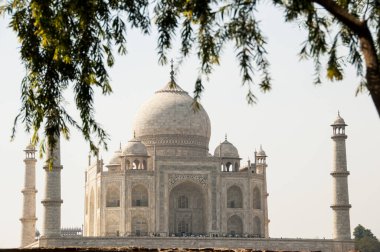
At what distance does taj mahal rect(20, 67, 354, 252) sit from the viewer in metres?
41.2

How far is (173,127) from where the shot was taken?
1816 inches

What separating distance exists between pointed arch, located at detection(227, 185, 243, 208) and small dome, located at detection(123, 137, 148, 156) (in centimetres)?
464

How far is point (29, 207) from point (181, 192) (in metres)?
7.57

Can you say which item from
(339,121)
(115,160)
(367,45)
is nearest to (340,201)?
(339,121)

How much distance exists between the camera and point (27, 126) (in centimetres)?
1079

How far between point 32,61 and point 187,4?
7.76ft

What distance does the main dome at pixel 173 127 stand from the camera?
46094mm

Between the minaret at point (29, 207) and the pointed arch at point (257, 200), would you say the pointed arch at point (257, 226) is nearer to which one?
the pointed arch at point (257, 200)

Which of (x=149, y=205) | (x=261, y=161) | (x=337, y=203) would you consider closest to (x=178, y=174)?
(x=149, y=205)

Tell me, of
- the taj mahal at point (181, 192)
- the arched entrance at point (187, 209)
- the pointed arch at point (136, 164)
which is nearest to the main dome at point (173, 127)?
the taj mahal at point (181, 192)

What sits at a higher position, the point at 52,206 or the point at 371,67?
the point at 52,206

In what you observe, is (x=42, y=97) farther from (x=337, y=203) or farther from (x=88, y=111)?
(x=337, y=203)

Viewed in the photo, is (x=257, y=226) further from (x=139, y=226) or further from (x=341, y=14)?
(x=341, y=14)

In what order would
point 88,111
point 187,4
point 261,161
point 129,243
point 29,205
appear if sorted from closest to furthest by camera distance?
point 187,4, point 88,111, point 129,243, point 29,205, point 261,161
